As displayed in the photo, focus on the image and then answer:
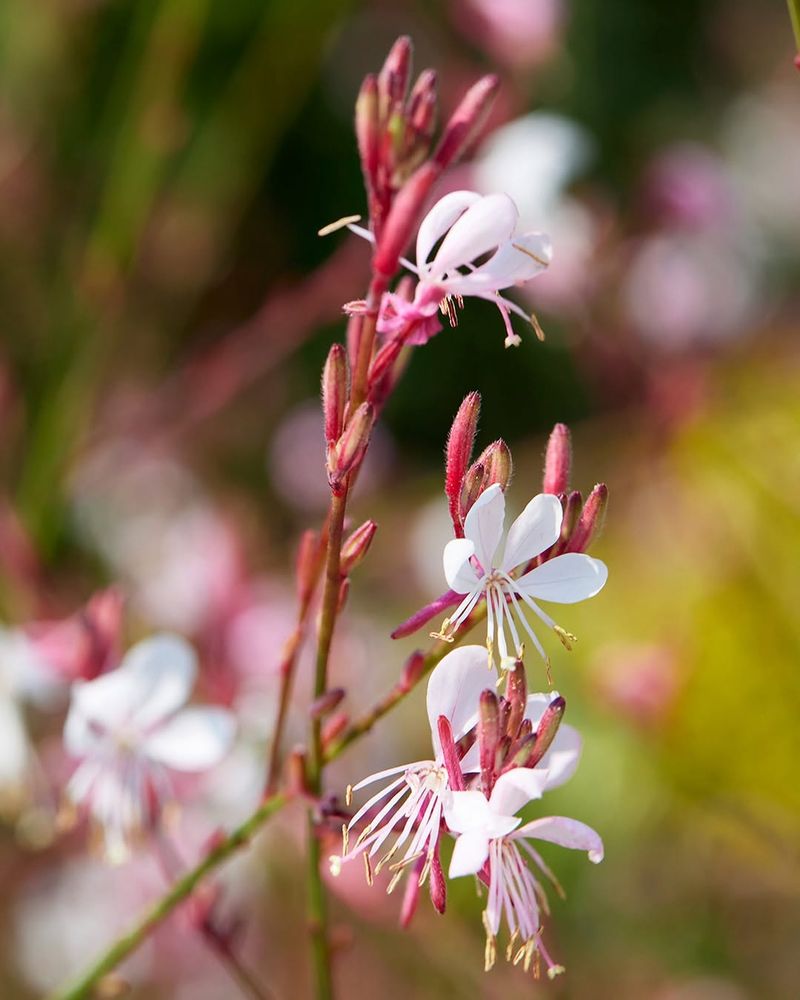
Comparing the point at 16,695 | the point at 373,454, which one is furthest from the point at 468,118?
the point at 373,454

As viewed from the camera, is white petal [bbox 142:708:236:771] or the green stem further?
white petal [bbox 142:708:236:771]

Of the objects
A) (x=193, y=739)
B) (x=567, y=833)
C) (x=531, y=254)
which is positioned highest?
(x=531, y=254)

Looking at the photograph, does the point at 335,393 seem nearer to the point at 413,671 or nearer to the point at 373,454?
the point at 413,671

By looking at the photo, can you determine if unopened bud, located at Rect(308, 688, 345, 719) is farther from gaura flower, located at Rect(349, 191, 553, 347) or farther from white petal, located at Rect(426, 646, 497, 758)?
gaura flower, located at Rect(349, 191, 553, 347)

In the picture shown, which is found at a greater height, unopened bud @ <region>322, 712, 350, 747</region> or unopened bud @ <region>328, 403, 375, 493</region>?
unopened bud @ <region>328, 403, 375, 493</region>

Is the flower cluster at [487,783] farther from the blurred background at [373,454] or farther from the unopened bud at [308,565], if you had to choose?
the blurred background at [373,454]

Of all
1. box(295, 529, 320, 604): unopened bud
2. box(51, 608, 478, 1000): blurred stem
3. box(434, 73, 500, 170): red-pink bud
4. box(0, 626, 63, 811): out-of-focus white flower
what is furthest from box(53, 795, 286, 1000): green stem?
box(434, 73, 500, 170): red-pink bud
